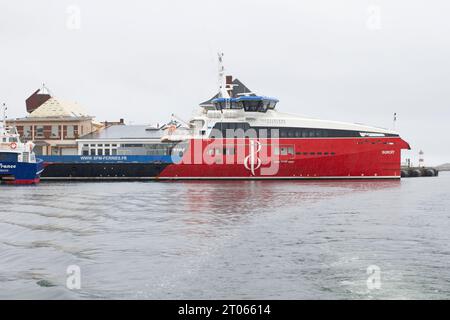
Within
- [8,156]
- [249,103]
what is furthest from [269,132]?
[8,156]

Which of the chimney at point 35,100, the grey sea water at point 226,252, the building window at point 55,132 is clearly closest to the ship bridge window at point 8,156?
the building window at point 55,132

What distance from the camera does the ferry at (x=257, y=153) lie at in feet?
179

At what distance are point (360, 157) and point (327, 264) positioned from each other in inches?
1700

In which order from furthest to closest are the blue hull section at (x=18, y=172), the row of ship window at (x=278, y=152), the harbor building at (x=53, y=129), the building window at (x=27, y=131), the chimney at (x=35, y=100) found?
the chimney at (x=35, y=100)
the building window at (x=27, y=131)
the harbor building at (x=53, y=129)
the row of ship window at (x=278, y=152)
the blue hull section at (x=18, y=172)

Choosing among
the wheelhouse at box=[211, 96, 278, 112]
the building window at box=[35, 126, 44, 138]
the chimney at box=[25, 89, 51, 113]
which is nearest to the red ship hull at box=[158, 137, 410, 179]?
the wheelhouse at box=[211, 96, 278, 112]

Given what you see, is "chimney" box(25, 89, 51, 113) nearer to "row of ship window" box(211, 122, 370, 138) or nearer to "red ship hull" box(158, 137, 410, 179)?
"red ship hull" box(158, 137, 410, 179)

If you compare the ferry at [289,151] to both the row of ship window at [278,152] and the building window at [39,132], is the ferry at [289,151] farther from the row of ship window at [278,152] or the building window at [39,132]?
the building window at [39,132]

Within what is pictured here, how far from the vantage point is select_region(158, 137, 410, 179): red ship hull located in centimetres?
5450

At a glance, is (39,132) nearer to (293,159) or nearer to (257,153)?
(257,153)

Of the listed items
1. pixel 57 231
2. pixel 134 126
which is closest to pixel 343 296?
pixel 57 231

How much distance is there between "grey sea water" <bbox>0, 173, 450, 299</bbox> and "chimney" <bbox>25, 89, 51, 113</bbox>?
217 ft

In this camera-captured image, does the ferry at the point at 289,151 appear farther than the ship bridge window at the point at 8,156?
Yes
